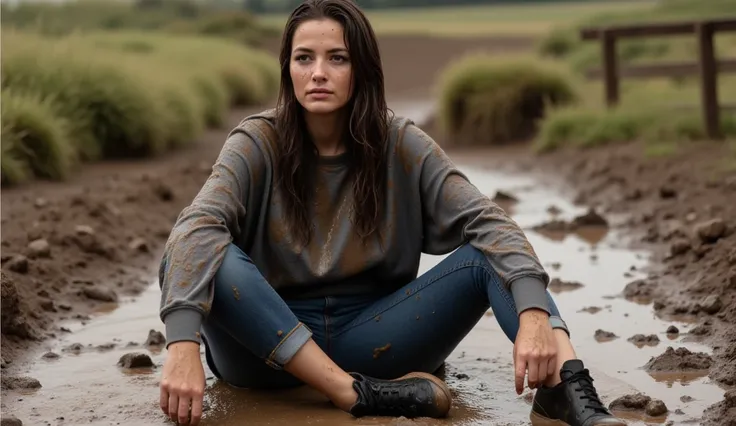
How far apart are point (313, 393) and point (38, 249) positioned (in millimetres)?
2322

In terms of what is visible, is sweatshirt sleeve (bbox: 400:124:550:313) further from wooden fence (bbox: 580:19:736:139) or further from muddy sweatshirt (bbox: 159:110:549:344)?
wooden fence (bbox: 580:19:736:139)

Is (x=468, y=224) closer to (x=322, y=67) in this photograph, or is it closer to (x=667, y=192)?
(x=322, y=67)

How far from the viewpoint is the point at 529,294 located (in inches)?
134

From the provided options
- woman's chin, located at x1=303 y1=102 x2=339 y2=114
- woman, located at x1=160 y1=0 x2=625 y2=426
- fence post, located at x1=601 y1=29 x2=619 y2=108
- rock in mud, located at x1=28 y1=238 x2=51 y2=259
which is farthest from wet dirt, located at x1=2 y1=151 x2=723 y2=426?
fence post, located at x1=601 y1=29 x2=619 y2=108

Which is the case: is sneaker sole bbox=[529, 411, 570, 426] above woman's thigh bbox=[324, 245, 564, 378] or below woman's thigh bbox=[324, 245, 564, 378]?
below

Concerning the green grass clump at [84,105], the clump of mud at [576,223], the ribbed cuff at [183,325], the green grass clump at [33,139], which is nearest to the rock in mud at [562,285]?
the clump of mud at [576,223]

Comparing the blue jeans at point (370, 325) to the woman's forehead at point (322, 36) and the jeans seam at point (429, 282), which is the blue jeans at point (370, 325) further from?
the woman's forehead at point (322, 36)

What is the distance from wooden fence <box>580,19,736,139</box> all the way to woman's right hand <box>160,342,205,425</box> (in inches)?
286

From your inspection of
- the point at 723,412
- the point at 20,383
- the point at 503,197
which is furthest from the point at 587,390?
the point at 503,197

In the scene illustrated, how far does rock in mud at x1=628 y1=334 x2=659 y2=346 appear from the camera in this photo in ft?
14.3

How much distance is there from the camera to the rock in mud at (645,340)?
4.37 meters

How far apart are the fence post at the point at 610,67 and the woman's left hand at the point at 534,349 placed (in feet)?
28.2

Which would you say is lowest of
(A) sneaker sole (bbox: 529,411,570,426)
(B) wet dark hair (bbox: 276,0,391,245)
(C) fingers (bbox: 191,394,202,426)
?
(A) sneaker sole (bbox: 529,411,570,426)

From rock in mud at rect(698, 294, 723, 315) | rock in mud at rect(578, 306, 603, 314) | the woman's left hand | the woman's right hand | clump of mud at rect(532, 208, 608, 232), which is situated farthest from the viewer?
clump of mud at rect(532, 208, 608, 232)
